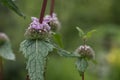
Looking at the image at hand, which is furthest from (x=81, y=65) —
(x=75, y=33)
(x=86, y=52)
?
(x=75, y=33)

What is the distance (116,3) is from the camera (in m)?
4.50

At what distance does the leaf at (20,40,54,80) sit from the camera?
743 millimetres

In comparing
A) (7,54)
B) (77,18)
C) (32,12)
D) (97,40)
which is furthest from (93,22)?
(7,54)

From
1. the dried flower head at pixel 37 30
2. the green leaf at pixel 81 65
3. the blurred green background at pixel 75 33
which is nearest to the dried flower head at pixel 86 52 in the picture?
the green leaf at pixel 81 65

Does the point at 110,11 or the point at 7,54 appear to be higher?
the point at 110,11

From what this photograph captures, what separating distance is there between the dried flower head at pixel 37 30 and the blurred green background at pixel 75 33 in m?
1.94

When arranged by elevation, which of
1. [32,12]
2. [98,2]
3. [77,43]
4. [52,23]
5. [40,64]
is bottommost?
[40,64]

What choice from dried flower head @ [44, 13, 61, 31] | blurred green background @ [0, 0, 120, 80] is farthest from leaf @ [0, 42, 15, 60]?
blurred green background @ [0, 0, 120, 80]

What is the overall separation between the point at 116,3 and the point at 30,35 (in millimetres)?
3798

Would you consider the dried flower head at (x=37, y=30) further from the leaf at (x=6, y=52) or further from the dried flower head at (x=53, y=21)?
the leaf at (x=6, y=52)

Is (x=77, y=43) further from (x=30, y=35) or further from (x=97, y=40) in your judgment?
(x=30, y=35)

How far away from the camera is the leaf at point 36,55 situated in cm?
74

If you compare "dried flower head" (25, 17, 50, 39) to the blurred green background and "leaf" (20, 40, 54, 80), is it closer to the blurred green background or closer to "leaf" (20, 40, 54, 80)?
"leaf" (20, 40, 54, 80)

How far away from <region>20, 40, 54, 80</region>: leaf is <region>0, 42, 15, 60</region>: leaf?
187 mm
